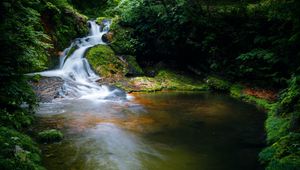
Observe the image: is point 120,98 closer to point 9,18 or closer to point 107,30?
point 9,18

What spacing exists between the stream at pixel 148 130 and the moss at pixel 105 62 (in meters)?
2.02

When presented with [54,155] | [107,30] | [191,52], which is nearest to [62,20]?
[107,30]

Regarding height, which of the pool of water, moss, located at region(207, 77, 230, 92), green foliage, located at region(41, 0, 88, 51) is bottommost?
the pool of water

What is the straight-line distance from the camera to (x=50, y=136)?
8.64 meters

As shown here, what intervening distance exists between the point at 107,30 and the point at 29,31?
13765 mm

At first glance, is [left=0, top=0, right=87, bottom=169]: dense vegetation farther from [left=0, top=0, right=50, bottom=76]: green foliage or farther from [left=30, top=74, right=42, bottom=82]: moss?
[left=30, top=74, right=42, bottom=82]: moss

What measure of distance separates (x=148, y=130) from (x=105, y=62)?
366 inches

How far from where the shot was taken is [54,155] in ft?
25.3

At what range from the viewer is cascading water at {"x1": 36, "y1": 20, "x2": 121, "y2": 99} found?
14.6 metres

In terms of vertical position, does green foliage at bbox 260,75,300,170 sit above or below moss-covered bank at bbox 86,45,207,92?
below

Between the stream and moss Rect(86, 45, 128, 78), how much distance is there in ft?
6.62

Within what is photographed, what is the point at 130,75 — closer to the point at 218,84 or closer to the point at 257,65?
the point at 218,84

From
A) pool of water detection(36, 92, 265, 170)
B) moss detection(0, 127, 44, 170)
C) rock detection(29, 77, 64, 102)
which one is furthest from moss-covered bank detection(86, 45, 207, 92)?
moss detection(0, 127, 44, 170)

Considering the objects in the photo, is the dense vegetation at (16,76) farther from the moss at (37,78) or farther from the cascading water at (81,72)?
the moss at (37,78)
